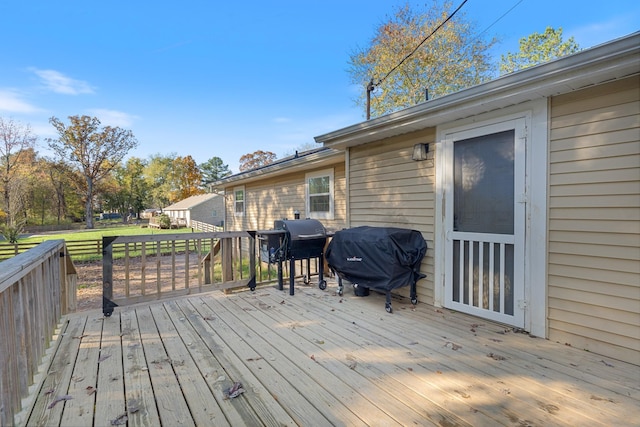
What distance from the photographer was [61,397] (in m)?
1.83

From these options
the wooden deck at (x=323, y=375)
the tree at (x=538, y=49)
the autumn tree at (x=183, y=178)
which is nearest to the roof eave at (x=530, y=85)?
the wooden deck at (x=323, y=375)

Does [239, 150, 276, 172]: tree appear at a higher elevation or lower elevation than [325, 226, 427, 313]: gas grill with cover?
higher

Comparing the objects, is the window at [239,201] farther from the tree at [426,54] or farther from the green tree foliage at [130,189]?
the green tree foliage at [130,189]

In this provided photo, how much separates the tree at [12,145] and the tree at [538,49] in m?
34.0

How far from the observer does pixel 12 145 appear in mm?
24094

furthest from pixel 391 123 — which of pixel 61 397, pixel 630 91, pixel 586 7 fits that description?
pixel 586 7

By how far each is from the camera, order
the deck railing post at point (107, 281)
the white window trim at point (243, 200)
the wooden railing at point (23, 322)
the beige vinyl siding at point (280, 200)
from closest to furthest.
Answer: the wooden railing at point (23, 322) < the deck railing post at point (107, 281) < the beige vinyl siding at point (280, 200) < the white window trim at point (243, 200)

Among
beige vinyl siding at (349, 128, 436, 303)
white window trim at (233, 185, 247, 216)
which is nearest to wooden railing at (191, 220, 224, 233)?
white window trim at (233, 185, 247, 216)

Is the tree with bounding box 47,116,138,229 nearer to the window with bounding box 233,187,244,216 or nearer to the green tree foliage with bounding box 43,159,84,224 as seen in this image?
the green tree foliage with bounding box 43,159,84,224

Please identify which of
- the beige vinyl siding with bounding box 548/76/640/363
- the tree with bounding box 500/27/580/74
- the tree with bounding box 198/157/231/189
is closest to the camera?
the beige vinyl siding with bounding box 548/76/640/363

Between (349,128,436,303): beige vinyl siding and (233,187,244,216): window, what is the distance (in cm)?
735

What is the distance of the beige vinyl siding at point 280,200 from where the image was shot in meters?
6.57

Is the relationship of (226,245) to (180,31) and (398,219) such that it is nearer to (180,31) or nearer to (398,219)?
(398,219)

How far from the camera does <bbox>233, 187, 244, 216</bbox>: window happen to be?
11.4 meters
